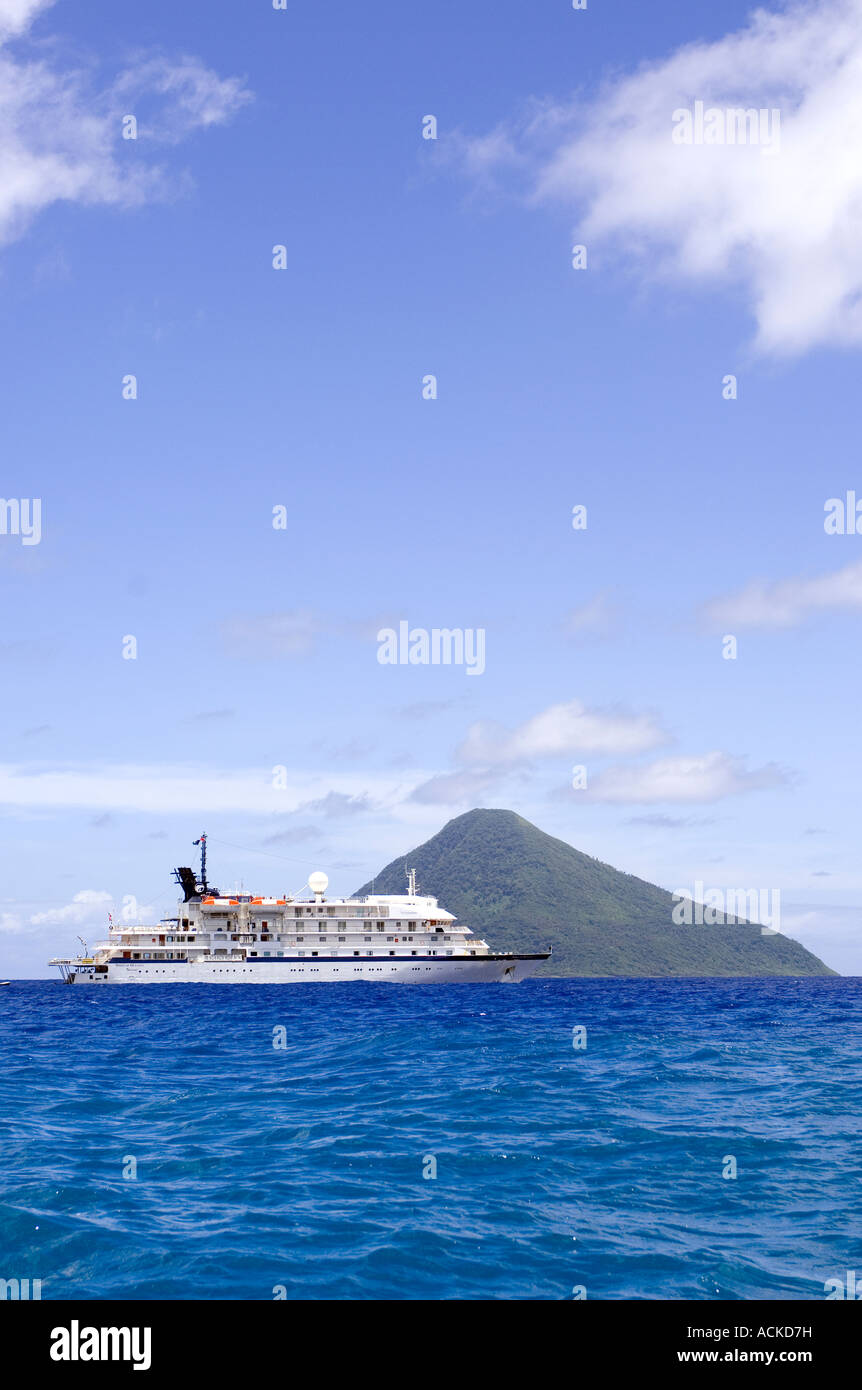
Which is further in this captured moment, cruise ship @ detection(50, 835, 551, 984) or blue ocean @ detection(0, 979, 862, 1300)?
cruise ship @ detection(50, 835, 551, 984)

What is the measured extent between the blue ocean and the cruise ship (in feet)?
275

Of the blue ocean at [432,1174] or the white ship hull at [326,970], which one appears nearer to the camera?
the blue ocean at [432,1174]

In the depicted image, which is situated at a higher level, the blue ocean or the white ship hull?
the blue ocean

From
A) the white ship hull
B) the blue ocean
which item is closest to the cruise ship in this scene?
the white ship hull

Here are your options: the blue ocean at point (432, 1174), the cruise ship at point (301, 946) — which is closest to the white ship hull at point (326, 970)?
the cruise ship at point (301, 946)

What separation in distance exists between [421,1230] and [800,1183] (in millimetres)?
7329

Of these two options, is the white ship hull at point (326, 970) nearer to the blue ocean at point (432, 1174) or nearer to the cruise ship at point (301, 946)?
the cruise ship at point (301, 946)

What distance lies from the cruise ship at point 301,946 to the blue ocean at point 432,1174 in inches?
3303

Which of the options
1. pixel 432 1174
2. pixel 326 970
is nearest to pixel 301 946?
pixel 326 970

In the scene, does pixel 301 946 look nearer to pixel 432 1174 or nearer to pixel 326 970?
pixel 326 970

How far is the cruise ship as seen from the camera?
120375mm

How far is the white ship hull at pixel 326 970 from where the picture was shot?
390ft

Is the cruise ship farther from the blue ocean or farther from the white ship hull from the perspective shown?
the blue ocean
